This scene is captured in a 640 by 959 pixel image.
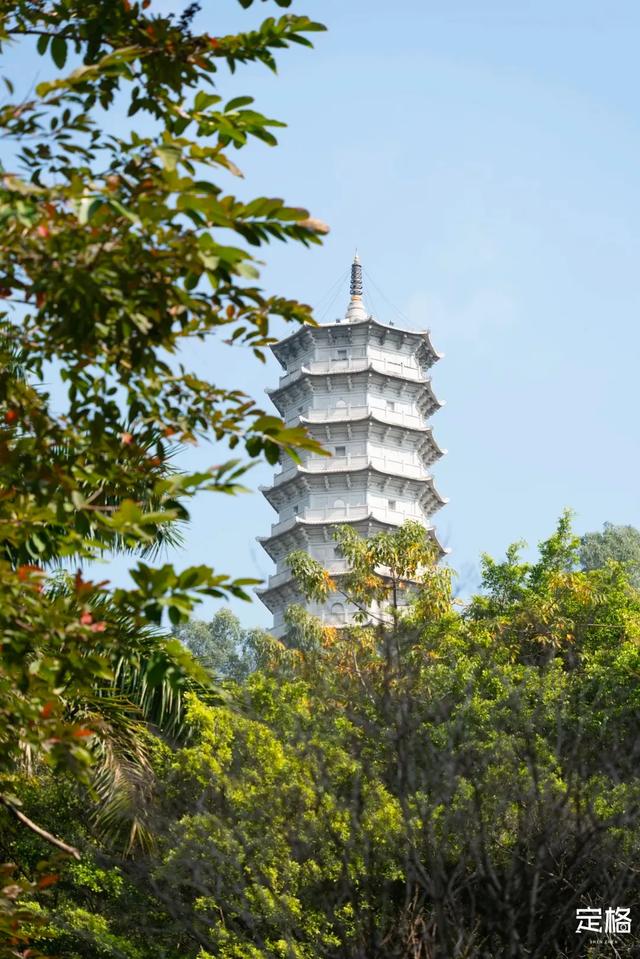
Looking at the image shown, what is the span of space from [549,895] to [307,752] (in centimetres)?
340

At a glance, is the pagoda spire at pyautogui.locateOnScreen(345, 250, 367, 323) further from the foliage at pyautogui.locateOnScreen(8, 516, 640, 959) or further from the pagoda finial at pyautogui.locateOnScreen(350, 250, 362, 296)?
the foliage at pyautogui.locateOnScreen(8, 516, 640, 959)

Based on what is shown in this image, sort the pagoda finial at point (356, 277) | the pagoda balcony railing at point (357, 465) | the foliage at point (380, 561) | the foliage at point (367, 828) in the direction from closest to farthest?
the foliage at point (367, 828) < the foliage at point (380, 561) < the pagoda balcony railing at point (357, 465) < the pagoda finial at point (356, 277)

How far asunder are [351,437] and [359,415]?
95 centimetres

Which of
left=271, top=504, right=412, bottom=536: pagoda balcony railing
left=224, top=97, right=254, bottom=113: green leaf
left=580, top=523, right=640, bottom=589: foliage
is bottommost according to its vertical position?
left=224, top=97, right=254, bottom=113: green leaf

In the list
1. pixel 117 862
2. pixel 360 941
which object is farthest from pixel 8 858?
pixel 360 941

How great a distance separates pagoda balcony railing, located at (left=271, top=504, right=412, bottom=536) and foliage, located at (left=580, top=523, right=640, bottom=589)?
1182cm

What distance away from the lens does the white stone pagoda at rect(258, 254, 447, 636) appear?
48938 mm

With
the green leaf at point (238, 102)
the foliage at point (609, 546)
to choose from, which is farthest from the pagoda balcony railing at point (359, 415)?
the green leaf at point (238, 102)

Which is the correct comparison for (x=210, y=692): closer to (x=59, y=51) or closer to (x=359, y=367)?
(x=59, y=51)

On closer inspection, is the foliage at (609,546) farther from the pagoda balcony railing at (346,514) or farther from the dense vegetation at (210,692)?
the dense vegetation at (210,692)

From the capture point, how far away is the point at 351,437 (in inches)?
1999

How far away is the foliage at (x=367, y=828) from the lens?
11117mm

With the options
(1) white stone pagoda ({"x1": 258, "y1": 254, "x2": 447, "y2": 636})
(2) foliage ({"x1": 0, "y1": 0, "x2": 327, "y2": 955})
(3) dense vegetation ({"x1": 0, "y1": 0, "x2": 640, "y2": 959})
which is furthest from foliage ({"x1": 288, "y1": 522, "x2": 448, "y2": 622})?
(1) white stone pagoda ({"x1": 258, "y1": 254, "x2": 447, "y2": 636})

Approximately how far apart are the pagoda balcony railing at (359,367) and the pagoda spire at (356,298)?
1876mm
